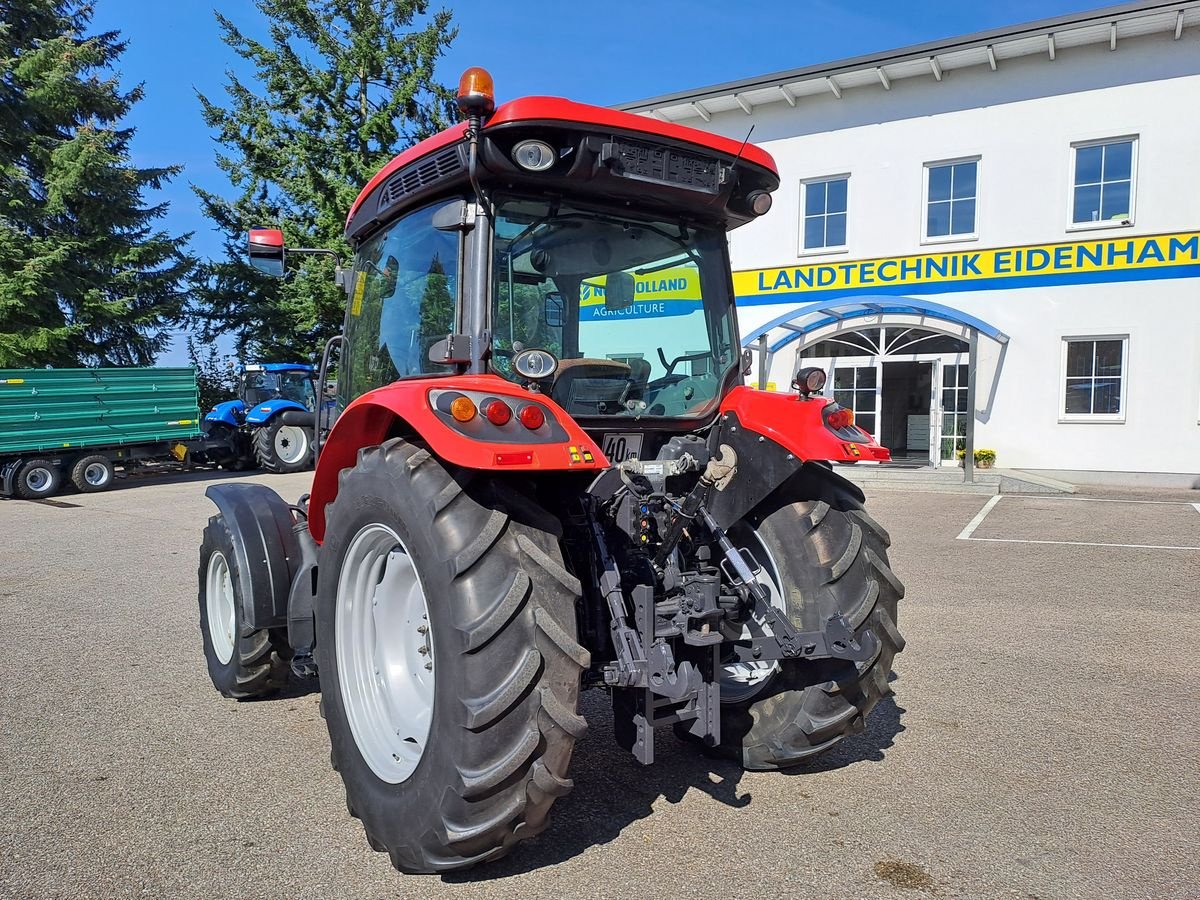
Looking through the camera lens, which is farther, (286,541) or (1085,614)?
(1085,614)

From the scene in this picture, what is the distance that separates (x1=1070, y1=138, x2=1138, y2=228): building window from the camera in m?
14.8

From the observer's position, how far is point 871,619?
3.19 metres

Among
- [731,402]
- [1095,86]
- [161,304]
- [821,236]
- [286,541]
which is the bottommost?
[286,541]

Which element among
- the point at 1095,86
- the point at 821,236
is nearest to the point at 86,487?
the point at 821,236

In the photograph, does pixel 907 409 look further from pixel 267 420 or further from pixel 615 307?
pixel 615 307

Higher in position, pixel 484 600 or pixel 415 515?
pixel 415 515

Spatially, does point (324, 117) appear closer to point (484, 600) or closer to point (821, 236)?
point (821, 236)

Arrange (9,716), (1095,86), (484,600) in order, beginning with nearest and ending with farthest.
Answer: (484,600) → (9,716) → (1095,86)

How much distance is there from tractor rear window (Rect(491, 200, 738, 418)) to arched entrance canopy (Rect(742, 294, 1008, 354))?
39.0ft

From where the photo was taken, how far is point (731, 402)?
350cm

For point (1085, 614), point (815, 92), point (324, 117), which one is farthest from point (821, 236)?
point (324, 117)

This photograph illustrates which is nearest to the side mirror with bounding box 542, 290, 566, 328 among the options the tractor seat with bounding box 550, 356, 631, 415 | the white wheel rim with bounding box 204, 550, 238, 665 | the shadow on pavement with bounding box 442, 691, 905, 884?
the tractor seat with bounding box 550, 356, 631, 415

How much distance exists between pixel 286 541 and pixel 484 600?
197cm

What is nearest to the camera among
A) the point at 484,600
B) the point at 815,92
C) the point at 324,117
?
the point at 484,600
